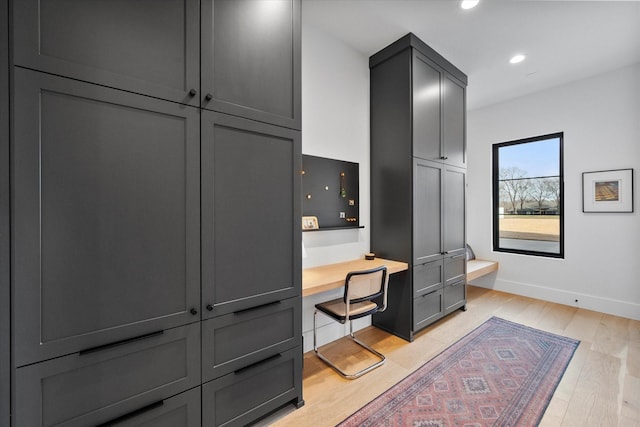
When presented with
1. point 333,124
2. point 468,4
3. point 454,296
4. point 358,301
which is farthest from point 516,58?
point 358,301

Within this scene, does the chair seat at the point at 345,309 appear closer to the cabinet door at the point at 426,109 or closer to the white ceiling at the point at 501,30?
the cabinet door at the point at 426,109

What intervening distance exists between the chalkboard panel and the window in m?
2.96

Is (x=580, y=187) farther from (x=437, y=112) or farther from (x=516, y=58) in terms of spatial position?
(x=437, y=112)

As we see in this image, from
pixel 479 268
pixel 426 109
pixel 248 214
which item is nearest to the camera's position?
pixel 248 214

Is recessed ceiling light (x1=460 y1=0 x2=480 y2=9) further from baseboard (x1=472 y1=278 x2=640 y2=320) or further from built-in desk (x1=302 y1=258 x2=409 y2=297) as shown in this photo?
baseboard (x1=472 y1=278 x2=640 y2=320)

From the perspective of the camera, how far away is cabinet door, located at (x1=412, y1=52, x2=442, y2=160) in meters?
2.68

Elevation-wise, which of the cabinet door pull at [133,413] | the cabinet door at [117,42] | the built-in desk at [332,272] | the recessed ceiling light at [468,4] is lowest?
the cabinet door pull at [133,413]

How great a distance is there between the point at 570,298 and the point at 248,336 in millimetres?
4364

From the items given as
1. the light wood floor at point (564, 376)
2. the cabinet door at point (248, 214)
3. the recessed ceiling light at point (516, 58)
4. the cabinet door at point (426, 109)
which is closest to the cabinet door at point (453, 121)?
the cabinet door at point (426, 109)

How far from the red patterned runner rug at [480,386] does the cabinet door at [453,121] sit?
1980 mm

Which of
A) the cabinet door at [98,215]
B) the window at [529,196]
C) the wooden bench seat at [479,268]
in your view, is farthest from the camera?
the window at [529,196]

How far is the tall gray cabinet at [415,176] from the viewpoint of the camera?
8.75 ft

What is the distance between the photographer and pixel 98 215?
3.62ft

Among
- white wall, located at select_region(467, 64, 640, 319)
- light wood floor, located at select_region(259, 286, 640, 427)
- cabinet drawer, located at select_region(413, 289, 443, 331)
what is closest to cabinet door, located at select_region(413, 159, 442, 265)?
cabinet drawer, located at select_region(413, 289, 443, 331)
